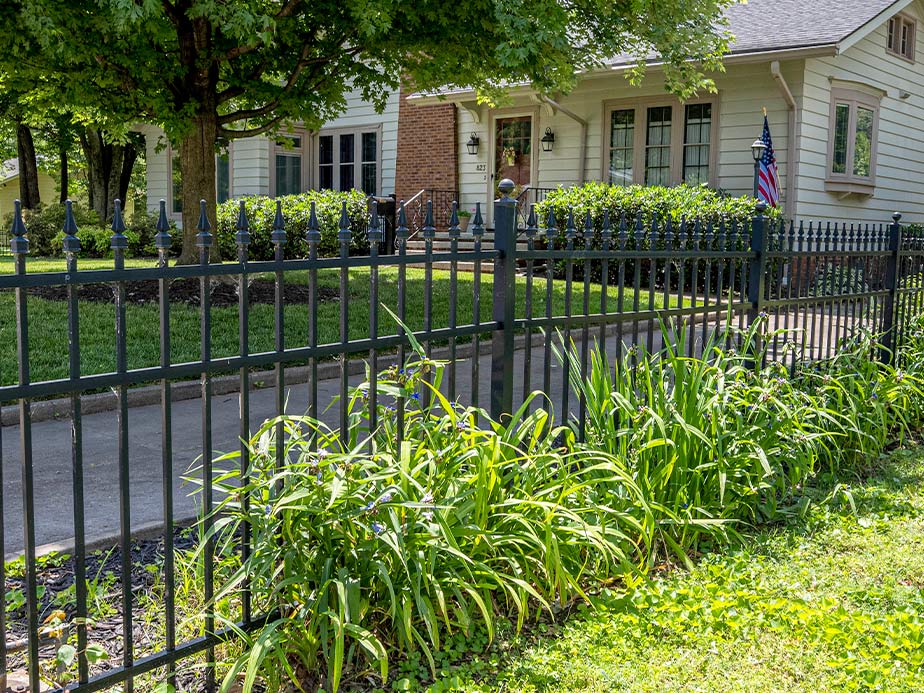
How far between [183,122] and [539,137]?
30.2ft

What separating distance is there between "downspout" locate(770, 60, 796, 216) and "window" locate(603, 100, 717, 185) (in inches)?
53.6

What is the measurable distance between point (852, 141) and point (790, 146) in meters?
2.08

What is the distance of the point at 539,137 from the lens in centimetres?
1888

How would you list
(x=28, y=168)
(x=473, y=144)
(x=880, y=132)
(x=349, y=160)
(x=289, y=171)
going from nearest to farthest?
(x=880, y=132)
(x=473, y=144)
(x=349, y=160)
(x=289, y=171)
(x=28, y=168)

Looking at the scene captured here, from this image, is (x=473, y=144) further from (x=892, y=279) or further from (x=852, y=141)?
(x=892, y=279)

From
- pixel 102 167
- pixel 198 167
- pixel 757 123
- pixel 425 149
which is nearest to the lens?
pixel 198 167

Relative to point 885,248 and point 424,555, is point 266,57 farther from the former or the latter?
point 424,555

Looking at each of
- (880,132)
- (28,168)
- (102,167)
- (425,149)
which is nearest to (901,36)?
(880,132)

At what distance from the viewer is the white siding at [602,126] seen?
15930 mm

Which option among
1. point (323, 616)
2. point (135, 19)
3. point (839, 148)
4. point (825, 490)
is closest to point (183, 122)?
point (135, 19)

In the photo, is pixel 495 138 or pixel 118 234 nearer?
pixel 118 234

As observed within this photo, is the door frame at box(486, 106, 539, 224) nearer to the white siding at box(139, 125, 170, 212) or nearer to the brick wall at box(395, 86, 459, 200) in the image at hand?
the brick wall at box(395, 86, 459, 200)

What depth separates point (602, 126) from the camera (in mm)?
18016

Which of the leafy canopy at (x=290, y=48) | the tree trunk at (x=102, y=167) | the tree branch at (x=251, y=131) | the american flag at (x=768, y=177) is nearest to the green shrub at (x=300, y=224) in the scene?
the tree branch at (x=251, y=131)
